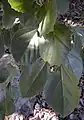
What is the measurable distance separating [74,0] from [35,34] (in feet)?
10.7

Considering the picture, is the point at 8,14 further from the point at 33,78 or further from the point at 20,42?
the point at 33,78

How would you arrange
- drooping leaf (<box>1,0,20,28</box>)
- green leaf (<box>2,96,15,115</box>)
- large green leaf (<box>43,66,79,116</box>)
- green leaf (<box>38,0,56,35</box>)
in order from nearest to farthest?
green leaf (<box>38,0,56,35</box>)
drooping leaf (<box>1,0,20,28</box>)
large green leaf (<box>43,66,79,116</box>)
green leaf (<box>2,96,15,115</box>)

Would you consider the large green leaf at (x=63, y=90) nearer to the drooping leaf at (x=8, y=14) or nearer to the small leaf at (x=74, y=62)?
the small leaf at (x=74, y=62)

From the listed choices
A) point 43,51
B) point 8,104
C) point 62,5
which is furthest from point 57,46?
point 8,104

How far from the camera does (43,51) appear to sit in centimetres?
83

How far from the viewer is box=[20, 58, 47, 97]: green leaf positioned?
1.00 metres

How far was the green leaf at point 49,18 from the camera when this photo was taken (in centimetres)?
72

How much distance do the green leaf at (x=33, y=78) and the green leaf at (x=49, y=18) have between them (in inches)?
10.2

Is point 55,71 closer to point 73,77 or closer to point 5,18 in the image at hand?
point 73,77

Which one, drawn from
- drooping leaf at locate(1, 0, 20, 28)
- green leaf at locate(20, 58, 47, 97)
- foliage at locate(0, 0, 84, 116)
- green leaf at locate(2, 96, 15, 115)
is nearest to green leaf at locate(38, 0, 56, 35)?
foliage at locate(0, 0, 84, 116)

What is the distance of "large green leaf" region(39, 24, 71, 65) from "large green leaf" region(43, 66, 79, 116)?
0.19 metres

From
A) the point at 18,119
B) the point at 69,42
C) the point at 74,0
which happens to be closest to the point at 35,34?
the point at 69,42

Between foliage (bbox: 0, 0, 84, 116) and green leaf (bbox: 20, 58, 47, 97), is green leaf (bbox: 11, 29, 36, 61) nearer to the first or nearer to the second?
foliage (bbox: 0, 0, 84, 116)

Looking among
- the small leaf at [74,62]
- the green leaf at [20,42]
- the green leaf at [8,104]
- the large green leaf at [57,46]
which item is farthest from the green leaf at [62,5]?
the green leaf at [8,104]
